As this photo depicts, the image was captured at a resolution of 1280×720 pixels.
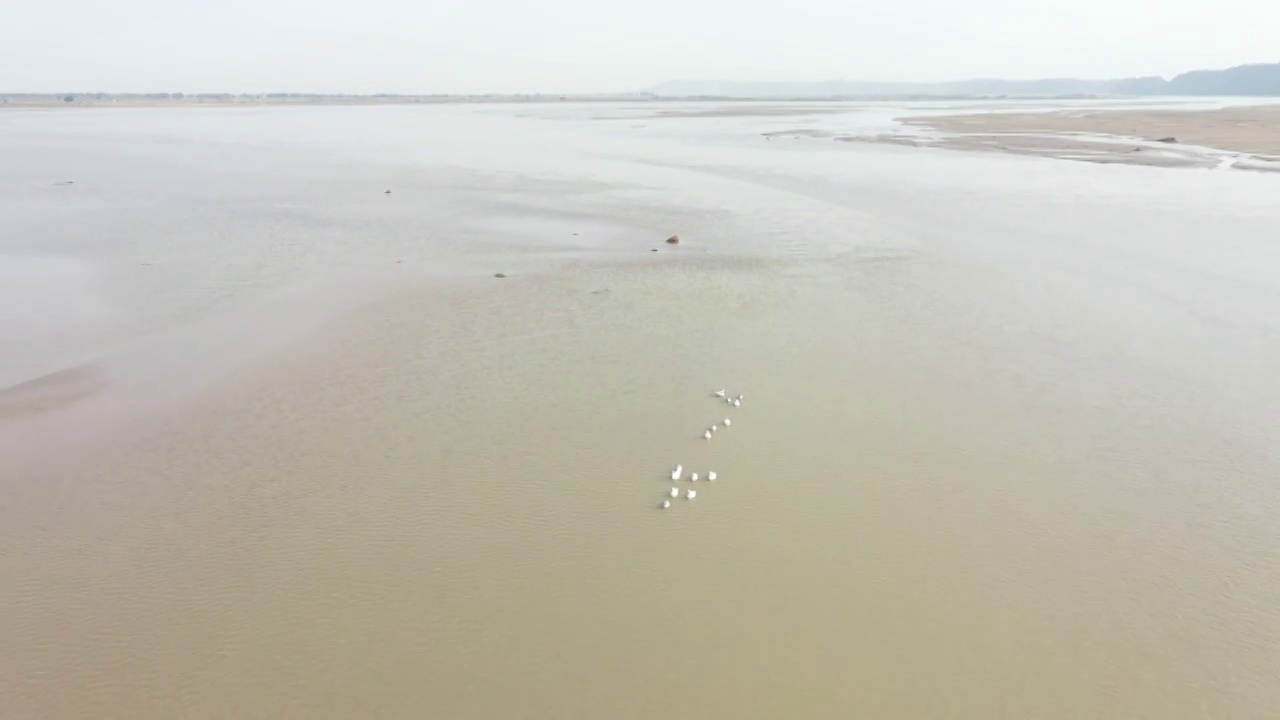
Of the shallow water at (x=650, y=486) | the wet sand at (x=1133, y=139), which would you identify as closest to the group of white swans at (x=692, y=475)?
the shallow water at (x=650, y=486)

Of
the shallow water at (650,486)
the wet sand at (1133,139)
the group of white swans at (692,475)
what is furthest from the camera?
the wet sand at (1133,139)

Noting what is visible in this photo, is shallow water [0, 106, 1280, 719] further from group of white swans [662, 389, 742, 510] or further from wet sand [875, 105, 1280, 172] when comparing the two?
wet sand [875, 105, 1280, 172]

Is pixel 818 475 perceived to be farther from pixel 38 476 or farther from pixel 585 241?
pixel 585 241

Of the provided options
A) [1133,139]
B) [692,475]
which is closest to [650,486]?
[692,475]

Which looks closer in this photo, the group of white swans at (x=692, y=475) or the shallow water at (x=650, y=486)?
the shallow water at (x=650, y=486)

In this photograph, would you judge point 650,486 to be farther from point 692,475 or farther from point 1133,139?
point 1133,139

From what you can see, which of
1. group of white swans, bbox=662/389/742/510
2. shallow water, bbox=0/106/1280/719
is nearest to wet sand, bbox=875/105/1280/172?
shallow water, bbox=0/106/1280/719

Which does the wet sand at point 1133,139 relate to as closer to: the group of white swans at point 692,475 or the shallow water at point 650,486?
the shallow water at point 650,486
